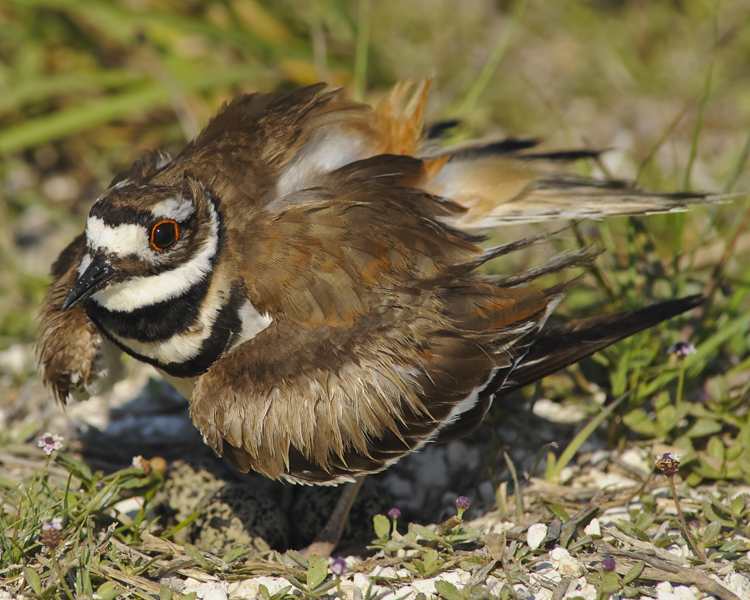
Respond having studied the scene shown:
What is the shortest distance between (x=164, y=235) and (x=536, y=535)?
1.79 metres

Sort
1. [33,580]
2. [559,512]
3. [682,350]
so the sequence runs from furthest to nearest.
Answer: [682,350] < [559,512] < [33,580]

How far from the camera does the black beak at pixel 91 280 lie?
2582 millimetres

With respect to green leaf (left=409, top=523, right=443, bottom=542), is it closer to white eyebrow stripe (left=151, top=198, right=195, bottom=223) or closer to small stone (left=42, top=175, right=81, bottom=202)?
white eyebrow stripe (left=151, top=198, right=195, bottom=223)

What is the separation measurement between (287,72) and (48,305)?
323cm

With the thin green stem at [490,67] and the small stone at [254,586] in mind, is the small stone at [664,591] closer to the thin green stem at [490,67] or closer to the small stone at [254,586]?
the small stone at [254,586]

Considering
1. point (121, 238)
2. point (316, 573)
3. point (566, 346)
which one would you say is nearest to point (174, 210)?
point (121, 238)

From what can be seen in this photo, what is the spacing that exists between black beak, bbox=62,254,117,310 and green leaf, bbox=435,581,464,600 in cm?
158

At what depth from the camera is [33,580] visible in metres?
2.49

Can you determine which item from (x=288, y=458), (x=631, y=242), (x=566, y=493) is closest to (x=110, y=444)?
(x=288, y=458)

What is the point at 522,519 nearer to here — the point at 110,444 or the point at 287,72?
the point at 110,444

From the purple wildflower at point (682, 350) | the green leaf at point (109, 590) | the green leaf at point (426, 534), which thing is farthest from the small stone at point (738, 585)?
the green leaf at point (109, 590)

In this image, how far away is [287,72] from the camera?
18.8ft

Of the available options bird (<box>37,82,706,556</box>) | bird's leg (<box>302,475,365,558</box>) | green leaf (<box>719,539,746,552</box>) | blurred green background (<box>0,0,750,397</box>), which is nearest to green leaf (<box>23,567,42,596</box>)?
bird (<box>37,82,706,556</box>)

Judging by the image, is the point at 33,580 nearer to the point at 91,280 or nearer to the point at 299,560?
the point at 299,560
